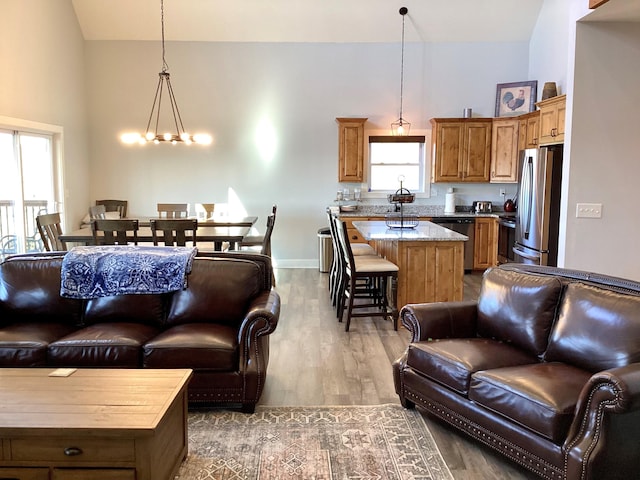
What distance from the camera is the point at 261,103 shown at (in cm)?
775

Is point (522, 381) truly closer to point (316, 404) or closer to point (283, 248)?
point (316, 404)

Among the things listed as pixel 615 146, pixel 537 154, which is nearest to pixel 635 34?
pixel 615 146

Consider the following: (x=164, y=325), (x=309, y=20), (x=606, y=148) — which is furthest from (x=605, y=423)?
(x=309, y=20)

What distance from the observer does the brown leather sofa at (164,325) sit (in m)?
2.99

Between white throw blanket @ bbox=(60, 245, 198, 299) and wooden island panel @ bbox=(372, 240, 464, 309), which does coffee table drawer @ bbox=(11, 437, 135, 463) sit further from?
wooden island panel @ bbox=(372, 240, 464, 309)

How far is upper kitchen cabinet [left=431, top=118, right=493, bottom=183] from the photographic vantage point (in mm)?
7551

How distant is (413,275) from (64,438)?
134 inches

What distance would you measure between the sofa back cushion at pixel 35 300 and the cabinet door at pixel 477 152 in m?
5.89

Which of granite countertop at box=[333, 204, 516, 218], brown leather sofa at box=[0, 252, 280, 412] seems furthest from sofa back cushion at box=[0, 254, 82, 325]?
granite countertop at box=[333, 204, 516, 218]

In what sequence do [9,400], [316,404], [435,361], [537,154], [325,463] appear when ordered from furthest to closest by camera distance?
[537,154]
[316,404]
[435,361]
[325,463]
[9,400]

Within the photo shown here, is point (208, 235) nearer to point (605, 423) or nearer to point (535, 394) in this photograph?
point (535, 394)

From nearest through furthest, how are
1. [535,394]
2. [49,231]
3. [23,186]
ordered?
1. [535,394]
2. [49,231]
3. [23,186]

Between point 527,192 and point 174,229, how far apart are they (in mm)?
4130

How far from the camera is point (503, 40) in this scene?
771cm
